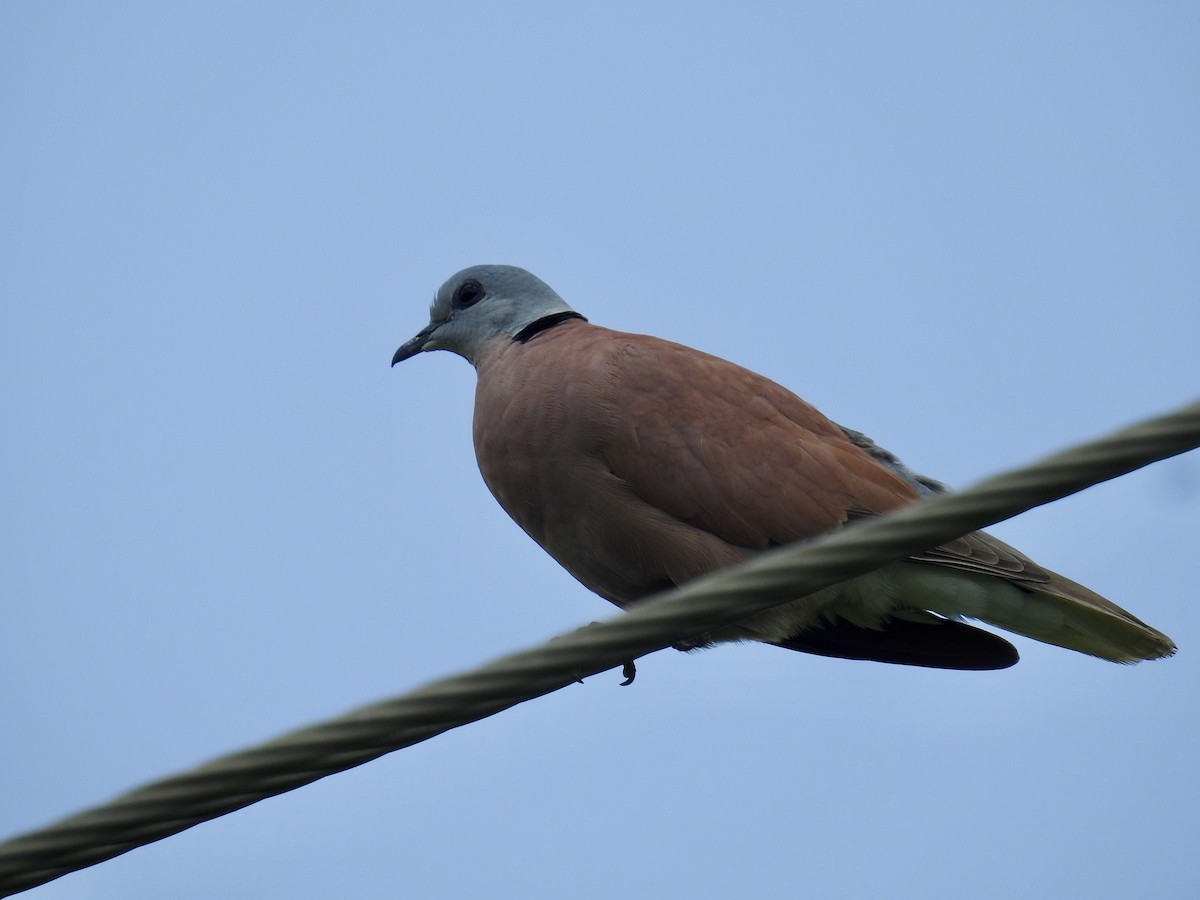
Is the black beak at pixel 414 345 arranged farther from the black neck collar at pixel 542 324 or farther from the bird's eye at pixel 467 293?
the black neck collar at pixel 542 324

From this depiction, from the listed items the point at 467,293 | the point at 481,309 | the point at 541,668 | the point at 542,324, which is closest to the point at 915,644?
the point at 542,324

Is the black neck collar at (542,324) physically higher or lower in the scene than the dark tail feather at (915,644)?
higher

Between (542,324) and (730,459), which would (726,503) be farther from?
(542,324)

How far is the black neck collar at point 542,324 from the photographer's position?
4.87 m

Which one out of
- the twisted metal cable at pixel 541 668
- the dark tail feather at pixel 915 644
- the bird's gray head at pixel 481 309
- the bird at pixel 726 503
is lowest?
the twisted metal cable at pixel 541 668

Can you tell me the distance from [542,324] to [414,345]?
0.75m

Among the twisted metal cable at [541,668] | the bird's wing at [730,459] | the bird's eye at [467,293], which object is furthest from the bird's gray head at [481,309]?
the twisted metal cable at [541,668]

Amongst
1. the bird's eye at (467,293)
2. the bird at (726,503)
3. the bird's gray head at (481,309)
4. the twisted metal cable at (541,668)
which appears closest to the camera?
the twisted metal cable at (541,668)

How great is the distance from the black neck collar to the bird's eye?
47 cm

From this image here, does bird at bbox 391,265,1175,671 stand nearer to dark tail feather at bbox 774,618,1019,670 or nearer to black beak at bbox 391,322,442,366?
dark tail feather at bbox 774,618,1019,670

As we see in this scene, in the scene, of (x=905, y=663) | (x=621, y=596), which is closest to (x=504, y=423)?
(x=621, y=596)

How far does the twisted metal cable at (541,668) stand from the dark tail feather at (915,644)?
101 inches

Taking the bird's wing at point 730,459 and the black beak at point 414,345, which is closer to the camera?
the bird's wing at point 730,459

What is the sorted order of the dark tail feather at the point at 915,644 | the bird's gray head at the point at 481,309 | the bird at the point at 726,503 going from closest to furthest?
the bird at the point at 726,503, the dark tail feather at the point at 915,644, the bird's gray head at the point at 481,309
